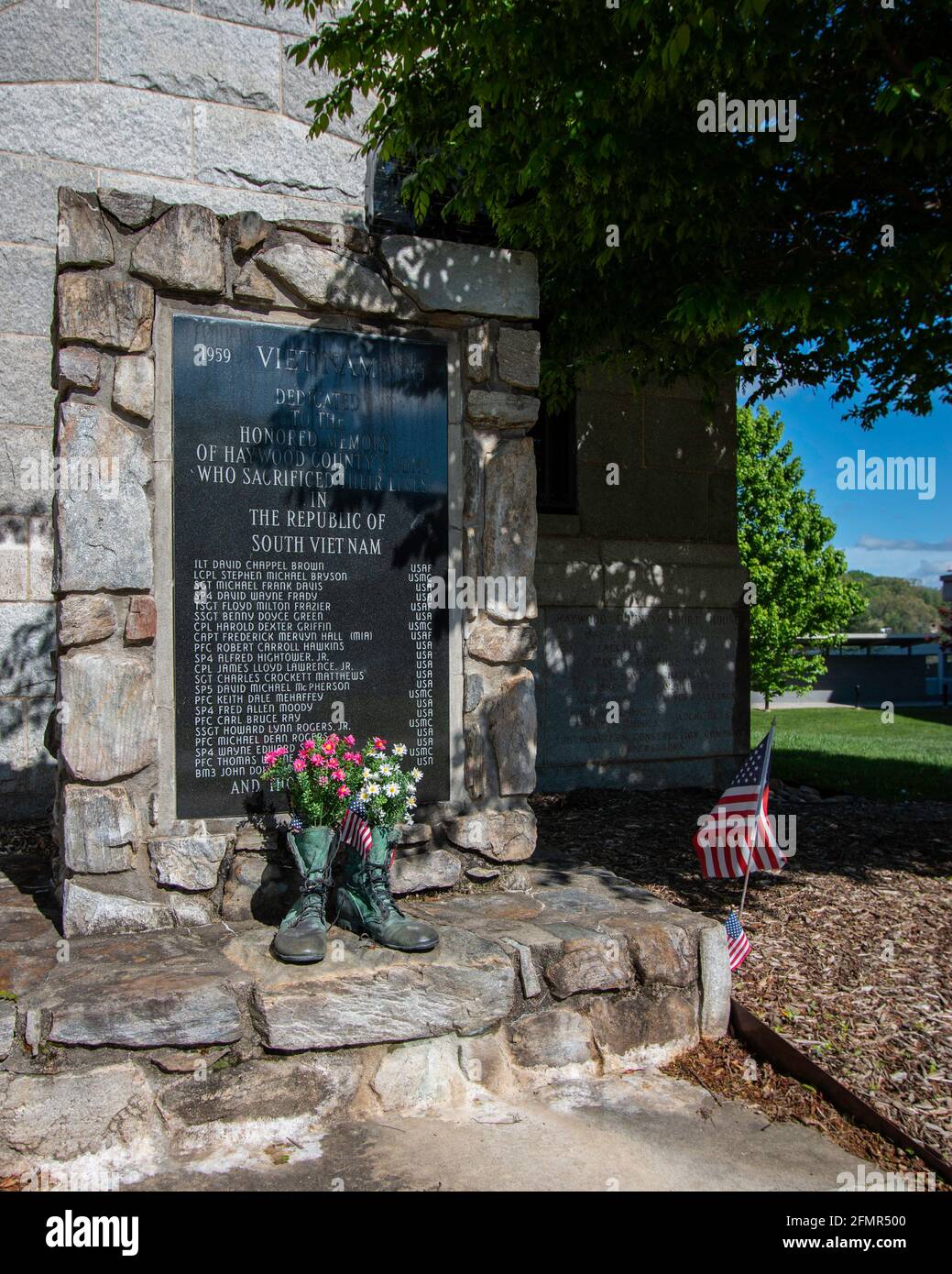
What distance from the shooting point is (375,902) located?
3922mm

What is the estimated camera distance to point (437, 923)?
412cm

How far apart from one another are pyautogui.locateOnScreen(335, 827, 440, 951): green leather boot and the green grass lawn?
268 inches

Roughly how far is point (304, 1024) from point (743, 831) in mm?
2112

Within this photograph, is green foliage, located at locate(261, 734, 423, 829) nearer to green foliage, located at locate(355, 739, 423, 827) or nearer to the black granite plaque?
green foliage, located at locate(355, 739, 423, 827)

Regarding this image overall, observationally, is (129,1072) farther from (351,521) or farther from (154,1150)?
(351,521)

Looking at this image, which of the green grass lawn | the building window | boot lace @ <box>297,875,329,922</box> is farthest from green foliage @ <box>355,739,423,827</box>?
the green grass lawn

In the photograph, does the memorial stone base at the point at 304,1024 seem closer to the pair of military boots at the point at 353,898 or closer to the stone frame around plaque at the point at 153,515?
the pair of military boots at the point at 353,898

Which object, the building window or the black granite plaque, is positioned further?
the building window

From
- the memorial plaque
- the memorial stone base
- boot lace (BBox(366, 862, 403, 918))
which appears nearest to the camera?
the memorial stone base

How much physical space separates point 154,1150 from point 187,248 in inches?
130

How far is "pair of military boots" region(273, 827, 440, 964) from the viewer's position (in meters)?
3.78

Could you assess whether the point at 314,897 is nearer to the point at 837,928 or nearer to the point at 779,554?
the point at 837,928

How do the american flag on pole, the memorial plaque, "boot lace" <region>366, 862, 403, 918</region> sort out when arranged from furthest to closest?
the memorial plaque < the american flag on pole < "boot lace" <region>366, 862, 403, 918</region>
